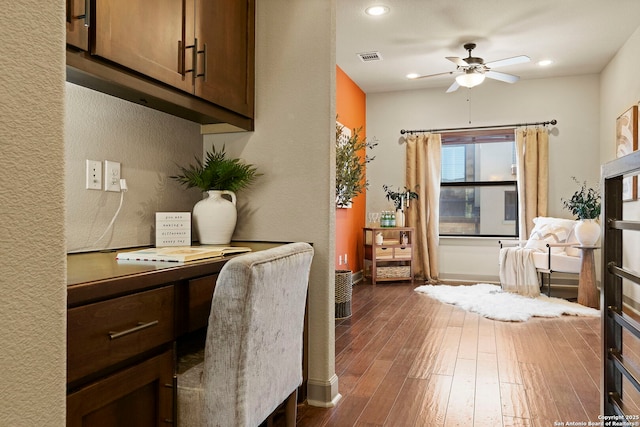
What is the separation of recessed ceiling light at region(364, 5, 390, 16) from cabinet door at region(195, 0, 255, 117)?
189 centimetres

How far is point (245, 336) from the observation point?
4.37 ft

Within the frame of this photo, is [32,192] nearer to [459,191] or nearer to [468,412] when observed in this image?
[468,412]

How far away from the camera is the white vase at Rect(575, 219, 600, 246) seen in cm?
471

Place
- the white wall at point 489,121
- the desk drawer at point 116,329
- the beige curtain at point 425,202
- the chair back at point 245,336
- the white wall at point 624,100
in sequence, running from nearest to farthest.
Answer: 1. the desk drawer at point 116,329
2. the chair back at point 245,336
3. the white wall at point 624,100
4. the white wall at point 489,121
5. the beige curtain at point 425,202

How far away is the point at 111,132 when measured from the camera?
193 centimetres

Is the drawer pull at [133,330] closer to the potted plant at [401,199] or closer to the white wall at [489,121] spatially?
the potted plant at [401,199]

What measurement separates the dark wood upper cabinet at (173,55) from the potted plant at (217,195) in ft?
0.76

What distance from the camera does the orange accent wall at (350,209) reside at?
5.56 meters

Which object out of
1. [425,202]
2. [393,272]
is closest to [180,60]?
[393,272]

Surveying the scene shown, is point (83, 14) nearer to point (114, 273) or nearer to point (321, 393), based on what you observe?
point (114, 273)

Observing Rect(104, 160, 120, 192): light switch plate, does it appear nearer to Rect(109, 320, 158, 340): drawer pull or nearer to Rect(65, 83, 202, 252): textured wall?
Rect(65, 83, 202, 252): textured wall

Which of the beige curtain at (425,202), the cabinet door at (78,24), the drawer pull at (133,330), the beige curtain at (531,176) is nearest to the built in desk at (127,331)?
the drawer pull at (133,330)

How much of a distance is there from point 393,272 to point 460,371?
325 centimetres

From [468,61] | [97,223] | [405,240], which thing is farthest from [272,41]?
[405,240]
